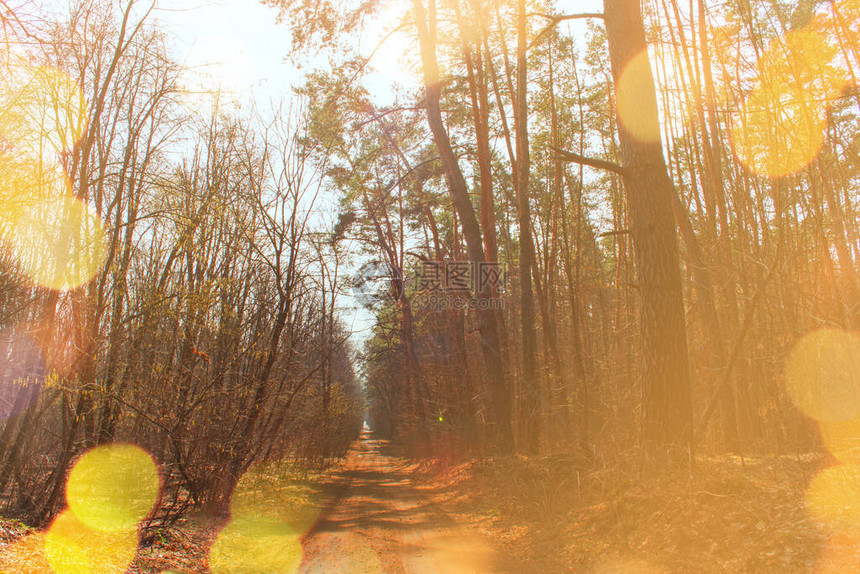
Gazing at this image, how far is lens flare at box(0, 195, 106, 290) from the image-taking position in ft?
18.5

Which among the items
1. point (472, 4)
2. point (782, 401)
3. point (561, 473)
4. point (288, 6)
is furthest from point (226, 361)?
point (472, 4)

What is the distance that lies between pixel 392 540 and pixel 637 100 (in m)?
6.42

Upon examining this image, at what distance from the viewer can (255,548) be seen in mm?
6562

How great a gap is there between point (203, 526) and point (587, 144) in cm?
1326

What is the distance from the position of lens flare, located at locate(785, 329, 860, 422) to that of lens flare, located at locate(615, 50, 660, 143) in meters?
3.54

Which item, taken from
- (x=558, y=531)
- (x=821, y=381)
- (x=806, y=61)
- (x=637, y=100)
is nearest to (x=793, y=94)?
(x=806, y=61)

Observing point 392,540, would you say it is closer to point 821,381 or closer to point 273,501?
point 273,501

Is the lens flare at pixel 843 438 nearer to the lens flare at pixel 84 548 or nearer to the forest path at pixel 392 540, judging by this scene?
the forest path at pixel 392 540

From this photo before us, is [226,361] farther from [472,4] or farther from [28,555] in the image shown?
[472,4]

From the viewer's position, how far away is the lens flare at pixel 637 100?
5.92 m

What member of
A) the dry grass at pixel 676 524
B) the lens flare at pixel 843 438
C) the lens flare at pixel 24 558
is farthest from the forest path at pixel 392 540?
the lens flare at pixel 843 438

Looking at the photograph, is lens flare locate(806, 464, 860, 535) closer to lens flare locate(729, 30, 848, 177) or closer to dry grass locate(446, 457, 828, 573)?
dry grass locate(446, 457, 828, 573)

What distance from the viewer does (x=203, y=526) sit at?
6930 millimetres

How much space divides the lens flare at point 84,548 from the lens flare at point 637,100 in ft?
22.2
